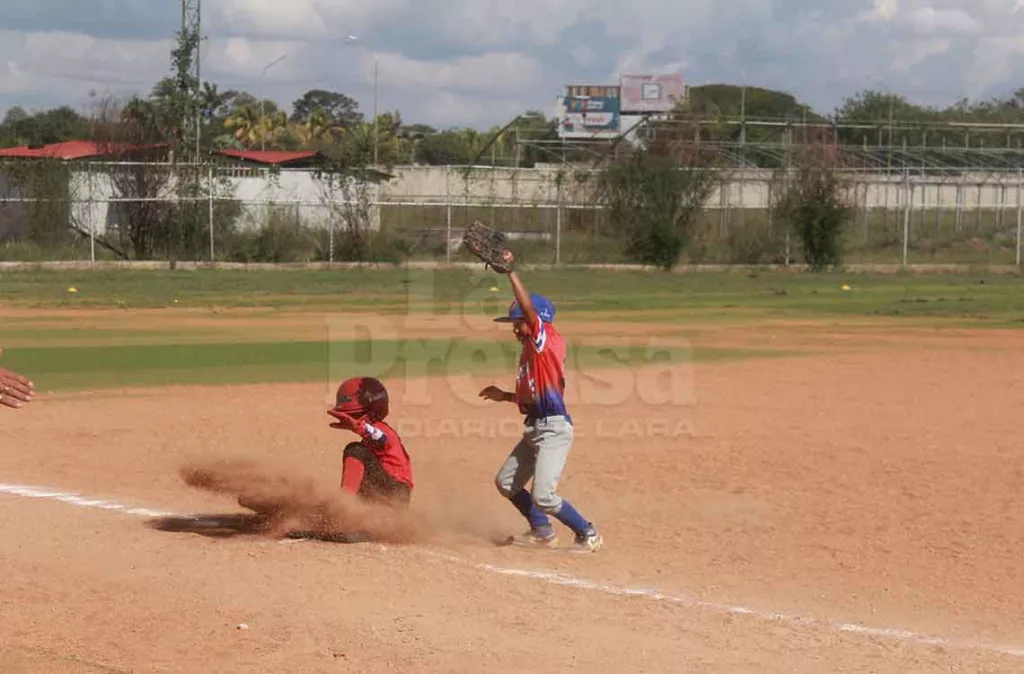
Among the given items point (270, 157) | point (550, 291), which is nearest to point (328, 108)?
point (270, 157)

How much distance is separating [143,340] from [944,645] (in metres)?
16.1

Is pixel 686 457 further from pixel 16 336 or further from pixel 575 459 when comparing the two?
pixel 16 336

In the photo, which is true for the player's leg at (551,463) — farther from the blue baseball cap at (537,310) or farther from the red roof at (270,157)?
the red roof at (270,157)

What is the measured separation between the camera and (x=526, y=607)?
7207 millimetres

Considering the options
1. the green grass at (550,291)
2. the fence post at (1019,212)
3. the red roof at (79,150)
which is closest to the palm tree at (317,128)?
the red roof at (79,150)

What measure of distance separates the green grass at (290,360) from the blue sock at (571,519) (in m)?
8.27

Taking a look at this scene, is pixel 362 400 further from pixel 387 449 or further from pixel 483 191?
pixel 483 191

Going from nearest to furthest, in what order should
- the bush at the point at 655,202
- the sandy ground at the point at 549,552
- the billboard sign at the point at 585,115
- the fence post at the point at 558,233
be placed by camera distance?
Answer: the sandy ground at the point at 549,552 < the fence post at the point at 558,233 < the bush at the point at 655,202 < the billboard sign at the point at 585,115

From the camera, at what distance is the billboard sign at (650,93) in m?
80.6

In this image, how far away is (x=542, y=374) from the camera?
847 cm

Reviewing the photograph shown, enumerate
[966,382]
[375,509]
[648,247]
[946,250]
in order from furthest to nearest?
1. [946,250]
2. [648,247]
3. [966,382]
4. [375,509]

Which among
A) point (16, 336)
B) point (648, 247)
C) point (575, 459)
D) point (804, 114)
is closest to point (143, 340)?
point (16, 336)

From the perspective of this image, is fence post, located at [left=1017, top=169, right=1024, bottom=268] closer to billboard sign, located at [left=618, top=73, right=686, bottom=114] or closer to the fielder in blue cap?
→ billboard sign, located at [left=618, top=73, right=686, bottom=114]

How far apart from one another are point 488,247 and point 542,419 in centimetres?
118
